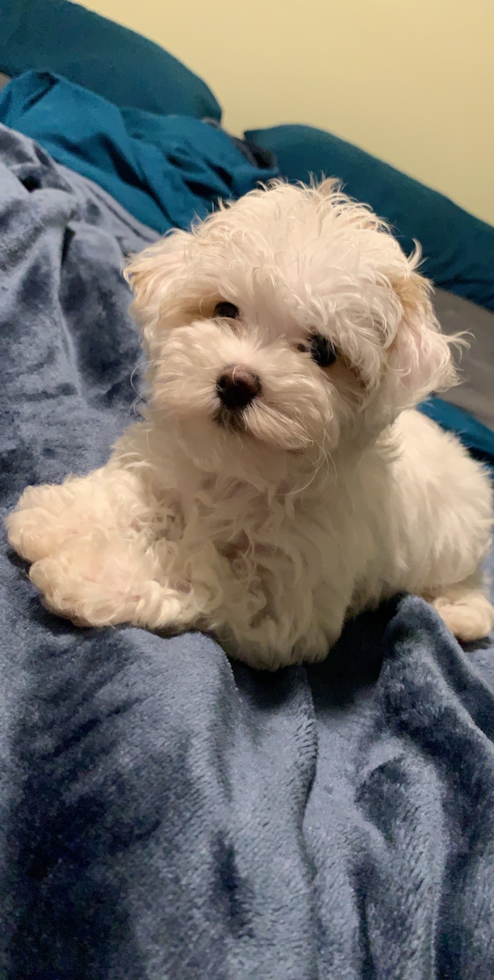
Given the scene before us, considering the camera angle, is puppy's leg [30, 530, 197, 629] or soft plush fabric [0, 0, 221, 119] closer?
puppy's leg [30, 530, 197, 629]

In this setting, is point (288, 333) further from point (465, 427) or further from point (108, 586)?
point (465, 427)

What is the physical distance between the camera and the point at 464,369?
2.93 metres

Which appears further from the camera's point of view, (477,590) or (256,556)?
(477,590)

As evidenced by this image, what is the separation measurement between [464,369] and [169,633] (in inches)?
94.1

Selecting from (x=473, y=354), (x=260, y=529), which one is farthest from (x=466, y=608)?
(x=473, y=354)

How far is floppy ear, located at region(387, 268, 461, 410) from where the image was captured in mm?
1050

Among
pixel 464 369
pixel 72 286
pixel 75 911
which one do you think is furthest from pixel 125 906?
pixel 464 369

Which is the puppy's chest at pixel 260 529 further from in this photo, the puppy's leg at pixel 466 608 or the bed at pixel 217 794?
the puppy's leg at pixel 466 608

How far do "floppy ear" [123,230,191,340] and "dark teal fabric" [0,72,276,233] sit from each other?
4.27ft

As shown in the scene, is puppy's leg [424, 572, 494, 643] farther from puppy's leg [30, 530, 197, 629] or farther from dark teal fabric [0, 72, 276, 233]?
dark teal fabric [0, 72, 276, 233]

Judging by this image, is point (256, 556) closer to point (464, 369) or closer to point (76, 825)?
point (76, 825)

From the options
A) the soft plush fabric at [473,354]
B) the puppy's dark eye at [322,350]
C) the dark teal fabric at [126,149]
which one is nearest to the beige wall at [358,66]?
the dark teal fabric at [126,149]

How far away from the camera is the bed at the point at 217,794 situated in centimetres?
71

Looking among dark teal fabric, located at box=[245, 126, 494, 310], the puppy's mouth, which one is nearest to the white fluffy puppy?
the puppy's mouth
